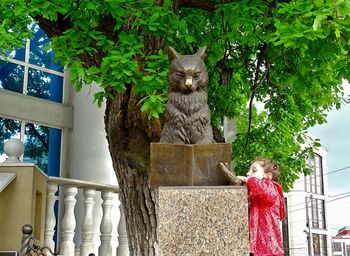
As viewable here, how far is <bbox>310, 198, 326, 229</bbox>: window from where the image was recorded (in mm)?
41722

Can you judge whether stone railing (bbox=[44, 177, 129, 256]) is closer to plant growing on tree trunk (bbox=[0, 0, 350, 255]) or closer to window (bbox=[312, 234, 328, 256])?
plant growing on tree trunk (bbox=[0, 0, 350, 255])

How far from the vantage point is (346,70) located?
7.28 meters

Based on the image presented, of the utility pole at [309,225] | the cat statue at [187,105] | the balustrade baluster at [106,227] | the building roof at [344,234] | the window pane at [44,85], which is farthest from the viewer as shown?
the building roof at [344,234]

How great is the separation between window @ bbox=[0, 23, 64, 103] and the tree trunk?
4.44 meters

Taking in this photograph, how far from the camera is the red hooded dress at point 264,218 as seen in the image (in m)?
5.30

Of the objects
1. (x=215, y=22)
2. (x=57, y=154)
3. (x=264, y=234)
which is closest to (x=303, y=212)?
(x=57, y=154)

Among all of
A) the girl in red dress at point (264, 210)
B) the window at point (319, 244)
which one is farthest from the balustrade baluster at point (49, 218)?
the window at point (319, 244)

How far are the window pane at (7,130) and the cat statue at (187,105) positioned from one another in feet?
22.1

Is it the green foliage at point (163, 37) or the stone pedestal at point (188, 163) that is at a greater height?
the green foliage at point (163, 37)

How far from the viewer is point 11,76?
37.8 feet

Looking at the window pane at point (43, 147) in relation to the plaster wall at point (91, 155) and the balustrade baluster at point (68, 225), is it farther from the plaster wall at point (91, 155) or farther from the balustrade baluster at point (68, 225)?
the balustrade baluster at point (68, 225)

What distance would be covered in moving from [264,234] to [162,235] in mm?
1033

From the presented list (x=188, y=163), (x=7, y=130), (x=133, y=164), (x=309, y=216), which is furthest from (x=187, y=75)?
(x=309, y=216)

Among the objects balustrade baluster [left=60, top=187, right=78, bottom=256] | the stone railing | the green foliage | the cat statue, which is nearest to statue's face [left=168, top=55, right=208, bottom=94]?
the cat statue
